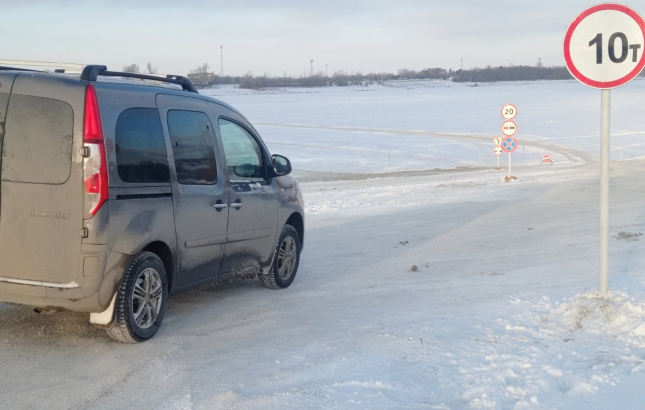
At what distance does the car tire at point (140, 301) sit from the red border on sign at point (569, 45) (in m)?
3.67

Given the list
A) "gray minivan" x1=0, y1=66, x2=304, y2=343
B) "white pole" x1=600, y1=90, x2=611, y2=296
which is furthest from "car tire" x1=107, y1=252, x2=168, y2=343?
"white pole" x1=600, y1=90, x2=611, y2=296

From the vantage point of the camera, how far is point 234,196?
24.3 ft

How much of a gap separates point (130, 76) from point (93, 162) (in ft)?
4.21

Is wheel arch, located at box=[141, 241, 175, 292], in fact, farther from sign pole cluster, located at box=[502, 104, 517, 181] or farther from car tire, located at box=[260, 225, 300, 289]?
sign pole cluster, located at box=[502, 104, 517, 181]

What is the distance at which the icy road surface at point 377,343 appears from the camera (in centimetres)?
489

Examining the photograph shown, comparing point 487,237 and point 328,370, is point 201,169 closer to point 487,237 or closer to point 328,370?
point 328,370

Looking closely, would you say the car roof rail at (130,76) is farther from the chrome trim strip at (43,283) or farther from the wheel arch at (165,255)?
the chrome trim strip at (43,283)

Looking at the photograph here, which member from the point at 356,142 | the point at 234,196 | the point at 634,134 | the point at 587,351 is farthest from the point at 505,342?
the point at 634,134

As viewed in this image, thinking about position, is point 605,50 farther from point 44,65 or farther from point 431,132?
point 431,132

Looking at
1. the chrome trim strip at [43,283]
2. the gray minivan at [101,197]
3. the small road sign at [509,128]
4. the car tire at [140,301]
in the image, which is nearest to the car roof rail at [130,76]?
the gray minivan at [101,197]

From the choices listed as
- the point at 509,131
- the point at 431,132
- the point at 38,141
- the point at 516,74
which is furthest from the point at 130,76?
the point at 516,74

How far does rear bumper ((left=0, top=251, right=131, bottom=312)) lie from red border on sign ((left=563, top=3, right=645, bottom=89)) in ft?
12.7

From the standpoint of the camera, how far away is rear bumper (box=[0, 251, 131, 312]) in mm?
5695

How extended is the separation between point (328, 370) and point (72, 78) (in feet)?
9.30
